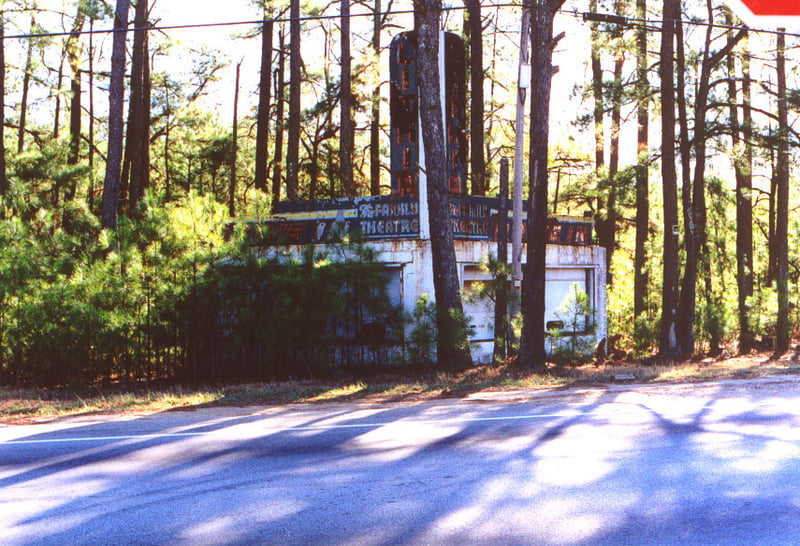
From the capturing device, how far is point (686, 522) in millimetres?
5570

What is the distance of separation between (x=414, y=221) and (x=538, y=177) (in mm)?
3341

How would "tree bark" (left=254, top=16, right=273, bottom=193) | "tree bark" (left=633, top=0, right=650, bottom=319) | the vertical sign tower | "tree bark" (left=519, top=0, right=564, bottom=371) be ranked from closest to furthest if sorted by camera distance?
"tree bark" (left=519, top=0, right=564, bottom=371) < the vertical sign tower < "tree bark" (left=633, top=0, right=650, bottom=319) < "tree bark" (left=254, top=16, right=273, bottom=193)

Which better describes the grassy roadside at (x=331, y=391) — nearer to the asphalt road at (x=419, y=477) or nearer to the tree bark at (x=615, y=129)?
the asphalt road at (x=419, y=477)

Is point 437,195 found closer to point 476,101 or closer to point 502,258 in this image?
point 502,258

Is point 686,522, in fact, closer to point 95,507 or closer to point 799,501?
point 799,501

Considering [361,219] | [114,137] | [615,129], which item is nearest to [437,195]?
[361,219]

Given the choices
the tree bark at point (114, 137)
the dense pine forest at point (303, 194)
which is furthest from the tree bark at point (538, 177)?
the tree bark at point (114, 137)

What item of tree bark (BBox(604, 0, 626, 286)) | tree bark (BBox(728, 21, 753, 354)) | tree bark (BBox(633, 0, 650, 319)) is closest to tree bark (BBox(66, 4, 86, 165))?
tree bark (BBox(604, 0, 626, 286))

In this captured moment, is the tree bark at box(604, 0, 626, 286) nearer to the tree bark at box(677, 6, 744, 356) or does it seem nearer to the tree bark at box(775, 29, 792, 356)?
the tree bark at box(677, 6, 744, 356)

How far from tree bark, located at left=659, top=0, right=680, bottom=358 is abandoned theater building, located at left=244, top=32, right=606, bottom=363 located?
265cm

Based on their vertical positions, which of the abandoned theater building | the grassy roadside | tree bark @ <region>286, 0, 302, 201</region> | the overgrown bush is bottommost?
the grassy roadside

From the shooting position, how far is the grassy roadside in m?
12.9

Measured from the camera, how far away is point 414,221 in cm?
1841

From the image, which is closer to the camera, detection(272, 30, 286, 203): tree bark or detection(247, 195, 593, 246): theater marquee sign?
detection(247, 195, 593, 246): theater marquee sign
